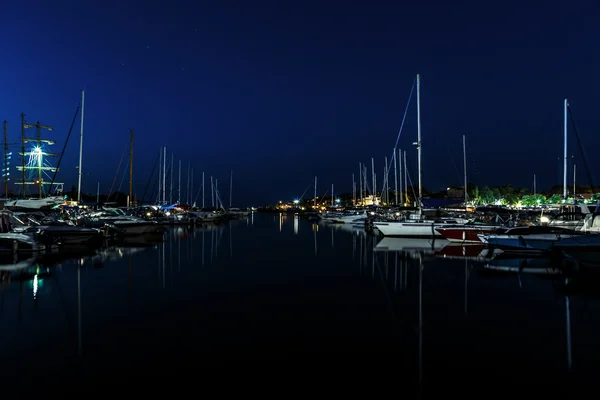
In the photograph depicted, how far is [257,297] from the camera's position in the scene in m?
13.7

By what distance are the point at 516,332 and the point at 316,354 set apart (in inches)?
195

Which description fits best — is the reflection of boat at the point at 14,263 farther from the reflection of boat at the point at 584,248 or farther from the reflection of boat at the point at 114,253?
the reflection of boat at the point at 584,248

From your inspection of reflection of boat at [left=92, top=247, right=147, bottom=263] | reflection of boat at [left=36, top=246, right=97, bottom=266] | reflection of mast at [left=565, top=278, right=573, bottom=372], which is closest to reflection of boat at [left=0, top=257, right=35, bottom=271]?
reflection of boat at [left=36, top=246, right=97, bottom=266]

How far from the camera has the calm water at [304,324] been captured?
771cm

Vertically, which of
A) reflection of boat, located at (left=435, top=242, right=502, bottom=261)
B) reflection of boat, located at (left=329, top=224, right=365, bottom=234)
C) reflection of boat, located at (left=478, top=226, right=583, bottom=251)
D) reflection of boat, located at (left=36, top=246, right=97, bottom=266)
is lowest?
reflection of boat, located at (left=329, top=224, right=365, bottom=234)

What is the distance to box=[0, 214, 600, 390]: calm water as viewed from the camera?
25.3 ft

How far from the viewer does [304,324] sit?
34.3 feet

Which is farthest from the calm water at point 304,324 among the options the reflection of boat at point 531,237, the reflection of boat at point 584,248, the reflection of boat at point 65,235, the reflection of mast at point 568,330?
the reflection of boat at point 65,235

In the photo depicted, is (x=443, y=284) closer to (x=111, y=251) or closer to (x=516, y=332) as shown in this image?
(x=516, y=332)

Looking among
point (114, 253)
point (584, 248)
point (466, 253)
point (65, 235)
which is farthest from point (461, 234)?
point (65, 235)

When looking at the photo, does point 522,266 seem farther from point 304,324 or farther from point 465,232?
point 304,324

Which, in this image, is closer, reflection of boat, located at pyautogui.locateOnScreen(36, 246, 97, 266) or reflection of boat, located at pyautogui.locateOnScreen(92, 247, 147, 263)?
reflection of boat, located at pyautogui.locateOnScreen(36, 246, 97, 266)

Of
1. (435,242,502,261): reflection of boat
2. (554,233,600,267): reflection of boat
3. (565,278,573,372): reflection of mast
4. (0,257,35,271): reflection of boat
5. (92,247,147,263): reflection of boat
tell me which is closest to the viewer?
(565,278,573,372): reflection of mast

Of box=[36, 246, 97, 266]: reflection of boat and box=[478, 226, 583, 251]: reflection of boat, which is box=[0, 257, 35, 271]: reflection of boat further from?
box=[478, 226, 583, 251]: reflection of boat
